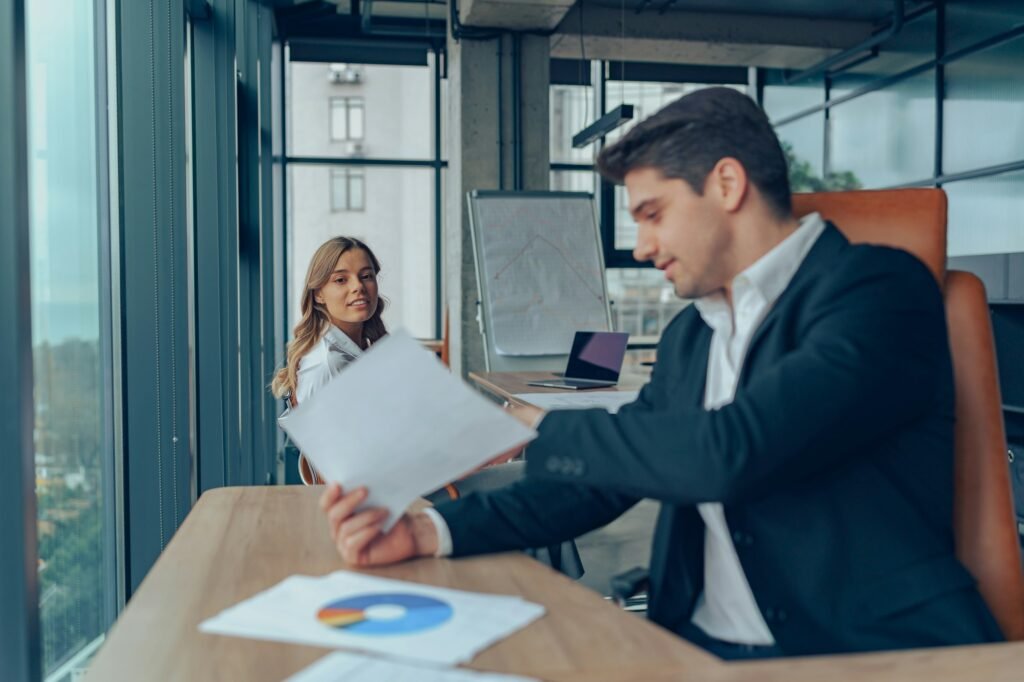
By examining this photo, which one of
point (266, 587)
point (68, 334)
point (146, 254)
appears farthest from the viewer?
point (146, 254)

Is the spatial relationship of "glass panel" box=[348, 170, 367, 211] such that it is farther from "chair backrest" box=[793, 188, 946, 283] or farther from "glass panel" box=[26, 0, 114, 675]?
"chair backrest" box=[793, 188, 946, 283]

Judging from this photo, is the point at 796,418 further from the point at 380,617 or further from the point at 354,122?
the point at 354,122

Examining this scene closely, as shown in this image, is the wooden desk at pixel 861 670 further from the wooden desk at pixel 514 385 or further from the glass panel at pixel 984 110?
the glass panel at pixel 984 110

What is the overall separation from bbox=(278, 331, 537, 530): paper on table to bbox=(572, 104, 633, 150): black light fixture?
3696 millimetres

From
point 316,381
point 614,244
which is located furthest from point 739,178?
point 614,244

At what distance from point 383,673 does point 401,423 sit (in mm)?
304

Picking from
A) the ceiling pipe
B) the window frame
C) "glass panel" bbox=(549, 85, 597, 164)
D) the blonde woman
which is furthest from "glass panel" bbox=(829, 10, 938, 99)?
the blonde woman

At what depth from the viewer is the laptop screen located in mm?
3922

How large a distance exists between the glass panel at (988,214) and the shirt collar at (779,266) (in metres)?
5.48

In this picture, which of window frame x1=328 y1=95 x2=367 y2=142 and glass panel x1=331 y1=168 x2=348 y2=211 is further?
glass panel x1=331 y1=168 x2=348 y2=211

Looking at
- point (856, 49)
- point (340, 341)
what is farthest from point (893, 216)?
point (856, 49)

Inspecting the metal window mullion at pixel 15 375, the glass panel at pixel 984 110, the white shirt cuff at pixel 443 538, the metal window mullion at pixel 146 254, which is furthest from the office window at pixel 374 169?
the white shirt cuff at pixel 443 538

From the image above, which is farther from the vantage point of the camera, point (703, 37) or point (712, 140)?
point (703, 37)

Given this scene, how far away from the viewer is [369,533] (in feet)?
4.05
